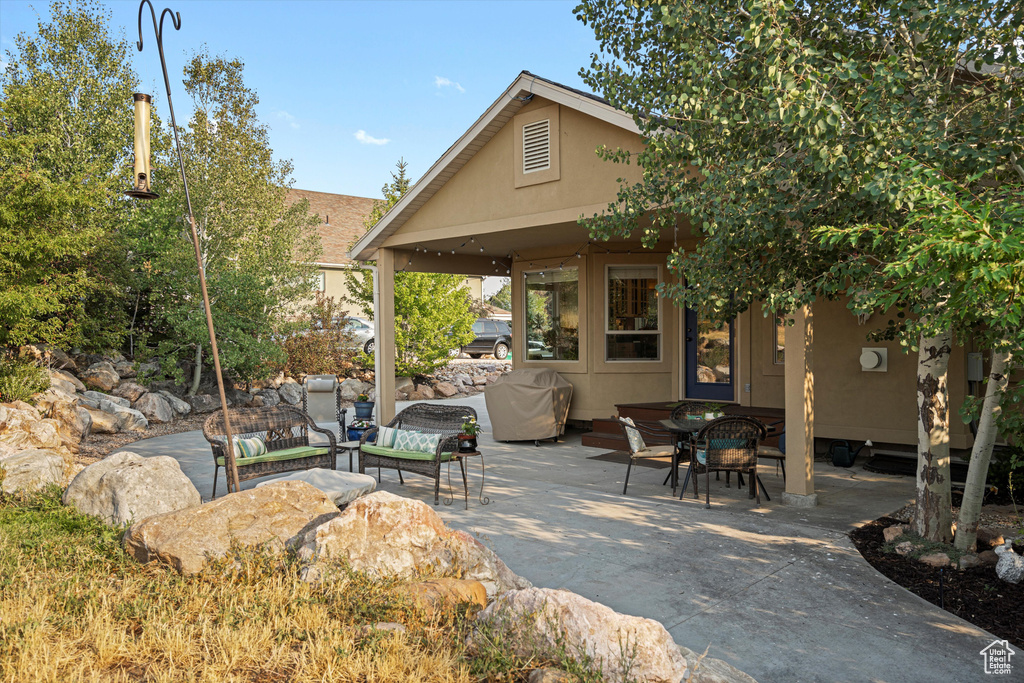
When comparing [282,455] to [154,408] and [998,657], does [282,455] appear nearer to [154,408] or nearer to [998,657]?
[998,657]

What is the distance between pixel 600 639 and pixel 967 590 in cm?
301

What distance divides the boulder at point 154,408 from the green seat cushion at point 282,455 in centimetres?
646

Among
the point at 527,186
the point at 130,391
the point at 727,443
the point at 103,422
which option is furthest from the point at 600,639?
the point at 130,391

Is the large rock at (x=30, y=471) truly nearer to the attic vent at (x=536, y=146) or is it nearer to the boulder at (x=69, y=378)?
the boulder at (x=69, y=378)

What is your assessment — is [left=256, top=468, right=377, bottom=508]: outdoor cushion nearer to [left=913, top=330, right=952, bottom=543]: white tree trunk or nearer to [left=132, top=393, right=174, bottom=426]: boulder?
[left=913, top=330, right=952, bottom=543]: white tree trunk

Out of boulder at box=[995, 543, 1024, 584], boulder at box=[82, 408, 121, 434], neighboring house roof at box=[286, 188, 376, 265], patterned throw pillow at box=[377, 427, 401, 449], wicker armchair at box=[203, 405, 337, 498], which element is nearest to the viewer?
boulder at box=[995, 543, 1024, 584]

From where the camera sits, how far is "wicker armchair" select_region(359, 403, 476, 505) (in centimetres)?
690

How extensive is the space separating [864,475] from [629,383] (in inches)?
152

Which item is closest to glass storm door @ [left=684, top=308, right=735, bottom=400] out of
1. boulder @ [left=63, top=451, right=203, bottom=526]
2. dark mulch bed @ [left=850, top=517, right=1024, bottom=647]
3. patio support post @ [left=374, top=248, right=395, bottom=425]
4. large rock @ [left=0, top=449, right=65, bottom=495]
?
patio support post @ [left=374, top=248, right=395, bottom=425]

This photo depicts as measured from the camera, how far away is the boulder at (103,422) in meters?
10.8

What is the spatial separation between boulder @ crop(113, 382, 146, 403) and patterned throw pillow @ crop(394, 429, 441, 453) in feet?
25.9

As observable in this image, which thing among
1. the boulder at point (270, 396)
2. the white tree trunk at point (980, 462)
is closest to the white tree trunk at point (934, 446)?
the white tree trunk at point (980, 462)

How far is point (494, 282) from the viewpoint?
4509cm

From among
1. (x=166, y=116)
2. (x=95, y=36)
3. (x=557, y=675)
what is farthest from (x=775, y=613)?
(x=166, y=116)
